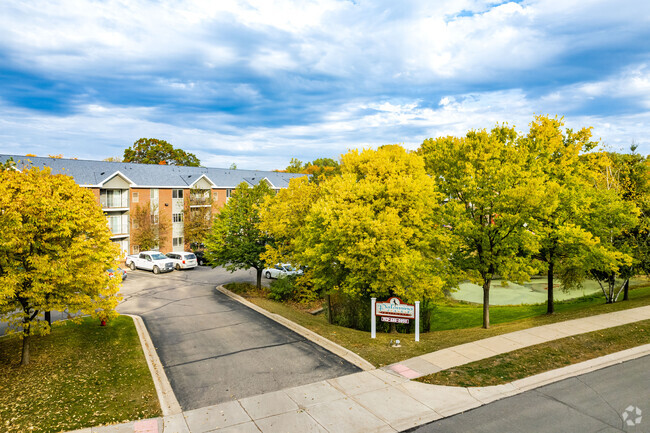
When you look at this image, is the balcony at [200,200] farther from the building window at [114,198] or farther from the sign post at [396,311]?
the sign post at [396,311]

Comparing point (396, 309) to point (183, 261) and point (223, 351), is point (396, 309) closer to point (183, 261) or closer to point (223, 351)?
point (223, 351)

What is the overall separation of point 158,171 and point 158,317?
113 ft

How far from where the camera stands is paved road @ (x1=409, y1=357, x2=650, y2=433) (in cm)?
893

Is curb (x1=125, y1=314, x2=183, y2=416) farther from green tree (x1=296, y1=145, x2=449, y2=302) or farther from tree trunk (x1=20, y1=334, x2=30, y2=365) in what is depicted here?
green tree (x1=296, y1=145, x2=449, y2=302)

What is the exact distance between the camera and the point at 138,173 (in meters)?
46.9

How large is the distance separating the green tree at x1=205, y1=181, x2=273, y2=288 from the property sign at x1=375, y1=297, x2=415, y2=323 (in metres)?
12.5

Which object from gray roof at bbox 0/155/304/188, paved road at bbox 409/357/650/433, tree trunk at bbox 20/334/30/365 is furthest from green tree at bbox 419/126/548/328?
gray roof at bbox 0/155/304/188

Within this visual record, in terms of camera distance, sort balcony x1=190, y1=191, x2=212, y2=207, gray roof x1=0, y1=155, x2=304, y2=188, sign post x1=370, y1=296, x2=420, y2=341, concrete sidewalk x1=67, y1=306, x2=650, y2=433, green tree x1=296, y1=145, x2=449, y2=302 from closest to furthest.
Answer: concrete sidewalk x1=67, y1=306, x2=650, y2=433, sign post x1=370, y1=296, x2=420, y2=341, green tree x1=296, y1=145, x2=449, y2=302, gray roof x1=0, y1=155, x2=304, y2=188, balcony x1=190, y1=191, x2=212, y2=207

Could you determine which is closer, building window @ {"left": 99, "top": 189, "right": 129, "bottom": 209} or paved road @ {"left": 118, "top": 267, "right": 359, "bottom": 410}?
paved road @ {"left": 118, "top": 267, "right": 359, "bottom": 410}

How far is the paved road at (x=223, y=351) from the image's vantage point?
11.3 meters

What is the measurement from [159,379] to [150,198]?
124 feet

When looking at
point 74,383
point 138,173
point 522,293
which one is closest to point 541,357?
point 74,383

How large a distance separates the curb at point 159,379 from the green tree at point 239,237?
9578 millimetres

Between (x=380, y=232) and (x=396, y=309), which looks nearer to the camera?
(x=396, y=309)
